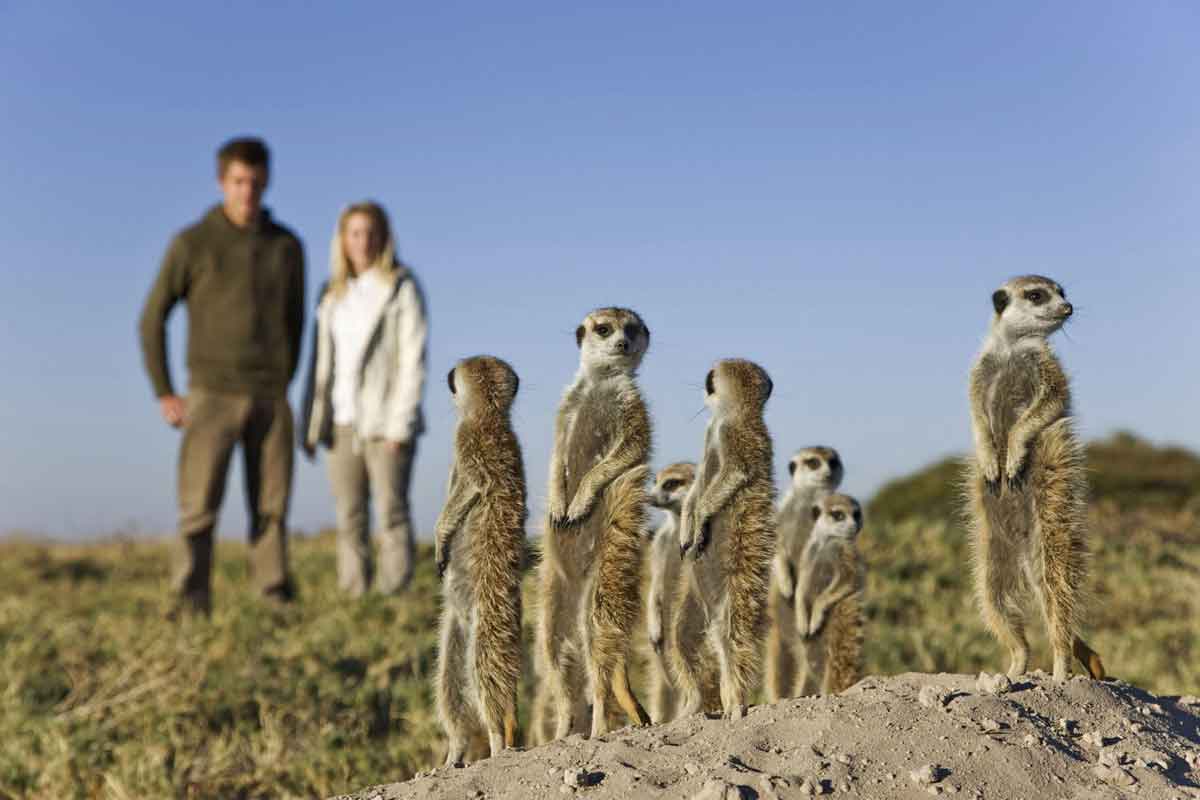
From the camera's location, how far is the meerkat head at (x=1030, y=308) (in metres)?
4.84

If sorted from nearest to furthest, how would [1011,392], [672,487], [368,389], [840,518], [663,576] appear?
1. [1011,392]
2. [663,576]
3. [672,487]
4. [840,518]
5. [368,389]

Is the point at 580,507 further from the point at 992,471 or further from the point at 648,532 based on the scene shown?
the point at 992,471

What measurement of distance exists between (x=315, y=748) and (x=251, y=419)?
208 inches

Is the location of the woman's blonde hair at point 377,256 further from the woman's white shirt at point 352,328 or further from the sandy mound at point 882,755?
the sandy mound at point 882,755

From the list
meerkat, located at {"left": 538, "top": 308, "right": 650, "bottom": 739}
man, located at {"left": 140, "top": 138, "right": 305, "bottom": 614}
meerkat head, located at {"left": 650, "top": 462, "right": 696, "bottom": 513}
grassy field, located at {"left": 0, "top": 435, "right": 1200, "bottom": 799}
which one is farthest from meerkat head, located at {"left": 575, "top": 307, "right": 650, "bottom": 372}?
man, located at {"left": 140, "top": 138, "right": 305, "bottom": 614}

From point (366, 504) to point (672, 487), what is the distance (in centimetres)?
723

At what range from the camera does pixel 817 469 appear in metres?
6.52

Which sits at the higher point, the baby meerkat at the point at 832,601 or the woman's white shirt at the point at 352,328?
the woman's white shirt at the point at 352,328

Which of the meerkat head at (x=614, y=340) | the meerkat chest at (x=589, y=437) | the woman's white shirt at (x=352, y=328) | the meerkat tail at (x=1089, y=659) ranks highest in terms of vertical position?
the woman's white shirt at (x=352, y=328)

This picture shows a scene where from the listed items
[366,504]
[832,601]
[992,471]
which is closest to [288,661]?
[366,504]

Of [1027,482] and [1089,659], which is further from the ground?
[1027,482]

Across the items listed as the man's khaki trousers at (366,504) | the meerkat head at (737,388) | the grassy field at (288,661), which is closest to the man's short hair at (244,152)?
the man's khaki trousers at (366,504)

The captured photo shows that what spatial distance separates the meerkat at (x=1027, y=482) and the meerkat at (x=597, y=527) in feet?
4.40

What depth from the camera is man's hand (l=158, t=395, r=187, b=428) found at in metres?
11.9
